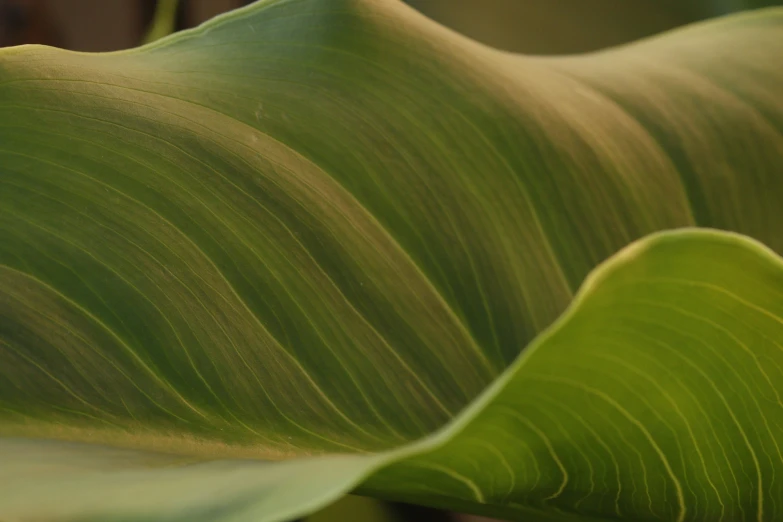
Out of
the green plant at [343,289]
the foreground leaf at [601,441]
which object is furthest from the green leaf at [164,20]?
the foreground leaf at [601,441]

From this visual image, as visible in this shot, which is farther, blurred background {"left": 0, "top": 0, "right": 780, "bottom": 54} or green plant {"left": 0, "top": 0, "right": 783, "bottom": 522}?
blurred background {"left": 0, "top": 0, "right": 780, "bottom": 54}

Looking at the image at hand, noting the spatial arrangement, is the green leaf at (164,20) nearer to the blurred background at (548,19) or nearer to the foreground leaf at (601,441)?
the blurred background at (548,19)

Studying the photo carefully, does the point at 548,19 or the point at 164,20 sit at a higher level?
the point at 164,20

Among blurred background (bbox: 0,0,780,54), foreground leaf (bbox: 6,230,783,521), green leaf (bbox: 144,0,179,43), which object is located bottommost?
foreground leaf (bbox: 6,230,783,521)

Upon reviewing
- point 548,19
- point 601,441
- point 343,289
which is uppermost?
point 548,19

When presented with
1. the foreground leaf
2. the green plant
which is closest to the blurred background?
the green plant

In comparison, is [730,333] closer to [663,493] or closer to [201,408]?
[663,493]

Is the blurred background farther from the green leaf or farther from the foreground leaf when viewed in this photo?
the foreground leaf

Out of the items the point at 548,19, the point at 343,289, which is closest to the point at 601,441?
the point at 343,289

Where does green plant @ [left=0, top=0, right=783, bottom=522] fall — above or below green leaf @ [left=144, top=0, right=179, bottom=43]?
below

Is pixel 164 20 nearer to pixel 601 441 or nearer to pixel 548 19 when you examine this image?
pixel 548 19
